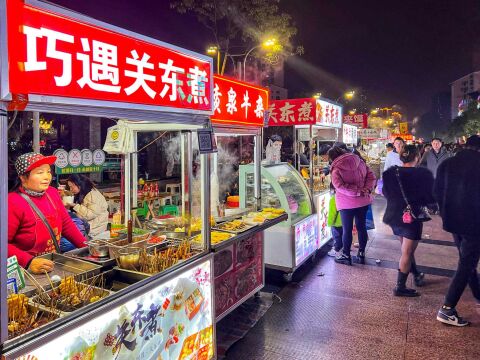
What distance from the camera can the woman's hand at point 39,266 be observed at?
9.75 ft

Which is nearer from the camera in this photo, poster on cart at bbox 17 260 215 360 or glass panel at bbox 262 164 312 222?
poster on cart at bbox 17 260 215 360

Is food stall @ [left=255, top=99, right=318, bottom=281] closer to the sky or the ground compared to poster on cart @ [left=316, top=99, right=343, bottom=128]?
closer to the ground

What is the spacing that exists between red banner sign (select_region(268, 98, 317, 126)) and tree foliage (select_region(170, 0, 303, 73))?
13.0 meters

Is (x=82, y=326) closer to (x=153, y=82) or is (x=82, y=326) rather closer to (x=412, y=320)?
(x=153, y=82)

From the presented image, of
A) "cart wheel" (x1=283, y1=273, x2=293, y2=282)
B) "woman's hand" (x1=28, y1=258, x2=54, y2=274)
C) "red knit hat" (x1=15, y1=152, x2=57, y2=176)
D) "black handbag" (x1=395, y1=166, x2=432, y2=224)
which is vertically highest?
"red knit hat" (x1=15, y1=152, x2=57, y2=176)

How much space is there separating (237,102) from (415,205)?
2.73 m

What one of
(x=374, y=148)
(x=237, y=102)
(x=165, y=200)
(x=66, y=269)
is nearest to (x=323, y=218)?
(x=237, y=102)

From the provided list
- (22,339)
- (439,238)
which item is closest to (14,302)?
(22,339)

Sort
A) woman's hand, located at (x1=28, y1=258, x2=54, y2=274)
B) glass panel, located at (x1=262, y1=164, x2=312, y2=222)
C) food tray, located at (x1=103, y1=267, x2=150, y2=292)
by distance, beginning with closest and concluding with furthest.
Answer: woman's hand, located at (x1=28, y1=258, x2=54, y2=274)
food tray, located at (x1=103, y1=267, x2=150, y2=292)
glass panel, located at (x1=262, y1=164, x2=312, y2=222)

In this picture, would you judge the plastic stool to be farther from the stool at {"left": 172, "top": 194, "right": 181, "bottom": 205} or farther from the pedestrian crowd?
the pedestrian crowd

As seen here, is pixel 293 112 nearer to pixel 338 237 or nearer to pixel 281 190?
pixel 281 190

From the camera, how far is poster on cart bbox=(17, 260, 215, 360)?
7.47 feet

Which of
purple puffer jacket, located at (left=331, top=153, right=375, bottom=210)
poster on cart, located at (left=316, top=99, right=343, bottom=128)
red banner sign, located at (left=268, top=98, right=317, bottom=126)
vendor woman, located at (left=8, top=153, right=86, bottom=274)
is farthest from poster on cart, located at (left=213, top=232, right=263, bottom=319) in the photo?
poster on cart, located at (left=316, top=99, right=343, bottom=128)

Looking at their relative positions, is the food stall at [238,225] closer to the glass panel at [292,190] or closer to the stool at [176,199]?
the glass panel at [292,190]
